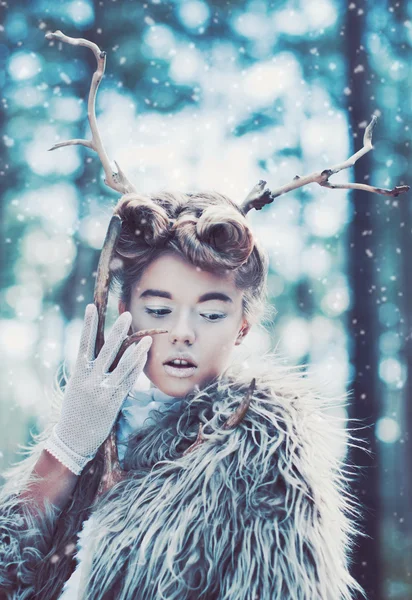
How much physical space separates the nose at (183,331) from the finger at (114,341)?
0.08 metres

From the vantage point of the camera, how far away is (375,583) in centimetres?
205

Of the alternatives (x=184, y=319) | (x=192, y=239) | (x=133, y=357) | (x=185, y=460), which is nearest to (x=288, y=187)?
(x=192, y=239)

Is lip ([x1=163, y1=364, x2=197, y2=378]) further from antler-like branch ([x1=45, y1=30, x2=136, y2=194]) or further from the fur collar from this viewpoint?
antler-like branch ([x1=45, y1=30, x2=136, y2=194])

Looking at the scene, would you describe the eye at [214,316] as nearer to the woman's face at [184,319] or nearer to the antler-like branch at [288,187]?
the woman's face at [184,319]

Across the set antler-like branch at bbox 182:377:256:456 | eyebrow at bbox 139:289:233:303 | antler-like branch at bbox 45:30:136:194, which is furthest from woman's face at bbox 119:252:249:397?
antler-like branch at bbox 45:30:136:194

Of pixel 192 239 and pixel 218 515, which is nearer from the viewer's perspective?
pixel 218 515

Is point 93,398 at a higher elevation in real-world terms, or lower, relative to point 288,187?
lower

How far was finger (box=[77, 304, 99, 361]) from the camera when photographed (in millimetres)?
938

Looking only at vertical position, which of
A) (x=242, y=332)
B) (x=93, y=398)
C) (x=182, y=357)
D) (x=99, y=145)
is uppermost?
(x=99, y=145)

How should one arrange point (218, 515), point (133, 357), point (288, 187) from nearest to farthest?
point (218, 515) < point (133, 357) < point (288, 187)

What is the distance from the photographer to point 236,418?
0.87 meters

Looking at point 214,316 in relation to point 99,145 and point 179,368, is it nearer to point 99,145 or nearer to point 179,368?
point 179,368

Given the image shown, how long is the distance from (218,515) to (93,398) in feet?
0.89

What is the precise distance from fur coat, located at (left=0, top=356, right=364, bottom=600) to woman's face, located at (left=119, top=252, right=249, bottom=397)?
42mm
